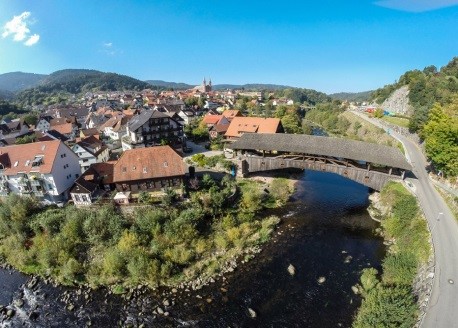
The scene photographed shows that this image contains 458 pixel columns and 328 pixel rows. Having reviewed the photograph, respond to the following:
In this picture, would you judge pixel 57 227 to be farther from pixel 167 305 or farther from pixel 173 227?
pixel 167 305

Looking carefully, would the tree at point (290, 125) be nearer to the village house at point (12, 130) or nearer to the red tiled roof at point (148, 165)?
the red tiled roof at point (148, 165)

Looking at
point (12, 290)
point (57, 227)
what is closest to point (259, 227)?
point (57, 227)

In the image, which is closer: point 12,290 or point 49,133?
point 12,290

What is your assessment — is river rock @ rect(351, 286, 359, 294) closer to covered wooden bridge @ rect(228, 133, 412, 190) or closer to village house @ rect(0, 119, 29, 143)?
covered wooden bridge @ rect(228, 133, 412, 190)

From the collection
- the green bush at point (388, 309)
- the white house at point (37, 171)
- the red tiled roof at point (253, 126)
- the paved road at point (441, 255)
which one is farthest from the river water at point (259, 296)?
the red tiled roof at point (253, 126)

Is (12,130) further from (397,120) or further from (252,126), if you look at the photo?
(397,120)

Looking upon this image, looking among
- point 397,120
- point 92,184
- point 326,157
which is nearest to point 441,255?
point 326,157
